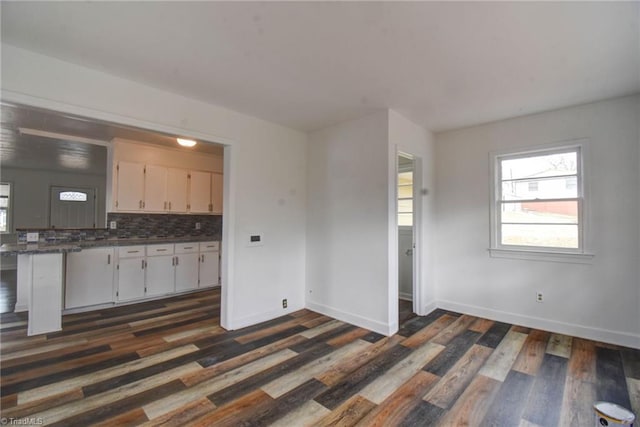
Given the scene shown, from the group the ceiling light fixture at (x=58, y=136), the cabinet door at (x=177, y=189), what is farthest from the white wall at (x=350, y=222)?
the ceiling light fixture at (x=58, y=136)

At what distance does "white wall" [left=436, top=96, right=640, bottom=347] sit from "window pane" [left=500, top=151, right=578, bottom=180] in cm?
18

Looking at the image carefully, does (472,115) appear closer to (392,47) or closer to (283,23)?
(392,47)

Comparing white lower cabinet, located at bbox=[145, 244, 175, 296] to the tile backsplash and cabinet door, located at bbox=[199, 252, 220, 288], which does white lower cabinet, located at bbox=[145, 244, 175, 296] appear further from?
the tile backsplash

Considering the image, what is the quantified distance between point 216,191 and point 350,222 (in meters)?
3.15

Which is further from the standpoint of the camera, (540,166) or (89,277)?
(89,277)

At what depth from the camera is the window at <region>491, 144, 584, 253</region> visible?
340 cm

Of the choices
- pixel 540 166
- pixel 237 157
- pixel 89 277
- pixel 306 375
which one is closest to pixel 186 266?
pixel 89 277

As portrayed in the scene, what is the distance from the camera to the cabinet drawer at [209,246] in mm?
5246

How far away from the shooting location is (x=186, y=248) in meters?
5.04

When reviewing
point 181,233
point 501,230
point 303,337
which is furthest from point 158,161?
point 501,230

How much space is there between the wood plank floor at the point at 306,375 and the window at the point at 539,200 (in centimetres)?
108

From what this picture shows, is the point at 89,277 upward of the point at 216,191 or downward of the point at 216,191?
downward

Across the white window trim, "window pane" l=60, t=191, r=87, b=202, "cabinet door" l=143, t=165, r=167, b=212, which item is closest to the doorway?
the white window trim

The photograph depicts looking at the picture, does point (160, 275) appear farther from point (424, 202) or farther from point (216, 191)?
point (424, 202)
